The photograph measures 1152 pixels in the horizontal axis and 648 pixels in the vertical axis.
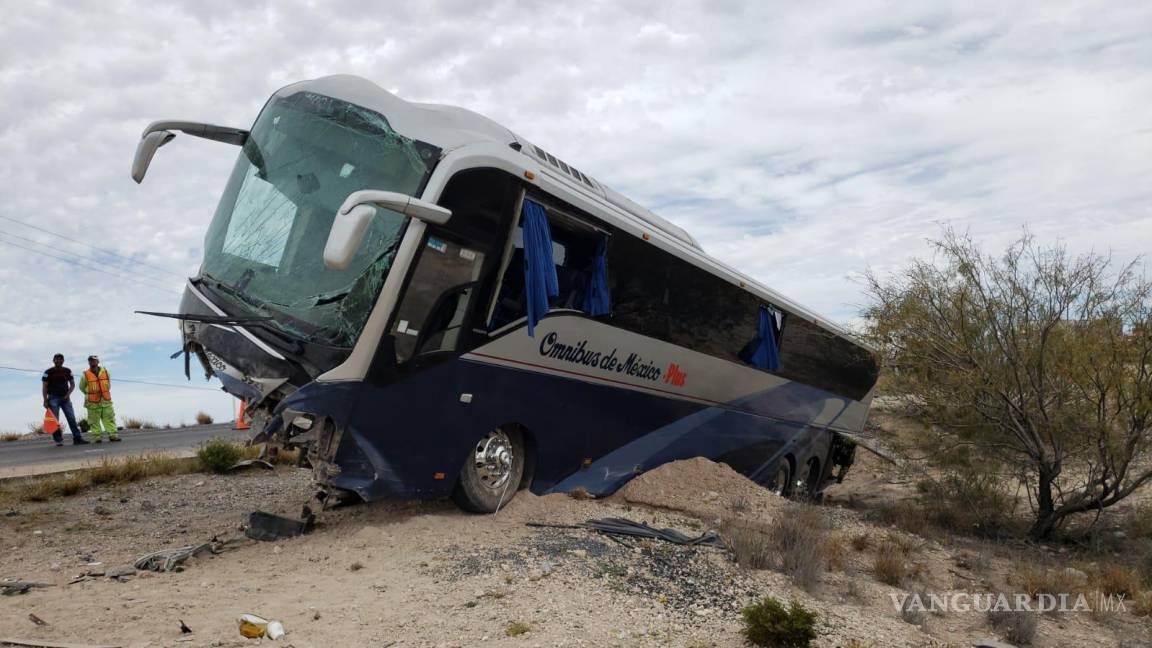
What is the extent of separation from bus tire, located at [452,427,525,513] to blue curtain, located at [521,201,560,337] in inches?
50.3

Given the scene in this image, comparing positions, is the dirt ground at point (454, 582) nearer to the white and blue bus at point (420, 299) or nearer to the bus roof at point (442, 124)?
the white and blue bus at point (420, 299)

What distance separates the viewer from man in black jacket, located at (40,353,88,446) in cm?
1683

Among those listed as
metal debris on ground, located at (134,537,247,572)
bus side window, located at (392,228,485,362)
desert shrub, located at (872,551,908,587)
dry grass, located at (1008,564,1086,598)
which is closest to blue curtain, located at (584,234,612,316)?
bus side window, located at (392,228,485,362)

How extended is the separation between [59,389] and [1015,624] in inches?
690

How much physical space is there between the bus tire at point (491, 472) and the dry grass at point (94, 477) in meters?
5.64

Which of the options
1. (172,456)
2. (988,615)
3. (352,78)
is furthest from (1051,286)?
(172,456)

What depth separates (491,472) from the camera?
7949 millimetres

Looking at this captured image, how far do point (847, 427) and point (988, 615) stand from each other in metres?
9.33

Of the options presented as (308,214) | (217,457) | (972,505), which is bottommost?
(217,457)

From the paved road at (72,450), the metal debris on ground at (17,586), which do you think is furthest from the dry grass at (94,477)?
the metal debris on ground at (17,586)

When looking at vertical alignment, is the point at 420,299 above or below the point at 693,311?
below

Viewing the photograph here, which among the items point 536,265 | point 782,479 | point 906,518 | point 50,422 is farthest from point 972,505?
point 50,422

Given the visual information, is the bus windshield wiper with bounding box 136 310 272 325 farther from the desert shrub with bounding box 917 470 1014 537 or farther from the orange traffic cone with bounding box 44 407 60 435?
the orange traffic cone with bounding box 44 407 60 435

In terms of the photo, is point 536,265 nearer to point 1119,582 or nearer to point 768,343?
point 768,343
